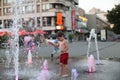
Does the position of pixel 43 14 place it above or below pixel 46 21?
above

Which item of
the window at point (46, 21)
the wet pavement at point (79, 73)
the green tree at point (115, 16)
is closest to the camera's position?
the wet pavement at point (79, 73)

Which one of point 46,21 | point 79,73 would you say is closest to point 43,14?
point 46,21

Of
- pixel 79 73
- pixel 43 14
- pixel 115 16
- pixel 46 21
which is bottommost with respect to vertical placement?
pixel 79 73

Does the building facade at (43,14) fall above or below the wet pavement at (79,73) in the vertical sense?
→ above

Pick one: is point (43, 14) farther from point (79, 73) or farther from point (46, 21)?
point (79, 73)

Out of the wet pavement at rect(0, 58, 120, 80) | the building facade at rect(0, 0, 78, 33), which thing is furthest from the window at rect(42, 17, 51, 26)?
the wet pavement at rect(0, 58, 120, 80)

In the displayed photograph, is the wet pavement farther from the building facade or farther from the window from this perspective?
the window

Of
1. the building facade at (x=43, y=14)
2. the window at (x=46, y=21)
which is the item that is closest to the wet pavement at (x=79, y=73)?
the building facade at (x=43, y=14)

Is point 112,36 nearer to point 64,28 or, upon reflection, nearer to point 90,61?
point 64,28

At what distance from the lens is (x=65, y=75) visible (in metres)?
12.3

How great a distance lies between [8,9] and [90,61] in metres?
78.6

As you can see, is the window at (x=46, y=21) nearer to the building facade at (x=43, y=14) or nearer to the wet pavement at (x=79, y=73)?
the building facade at (x=43, y=14)

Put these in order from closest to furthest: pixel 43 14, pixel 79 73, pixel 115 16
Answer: pixel 79 73 < pixel 115 16 < pixel 43 14

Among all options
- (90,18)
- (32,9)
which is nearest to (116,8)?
(32,9)
